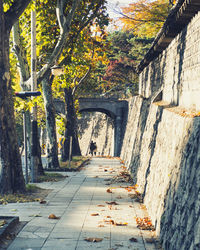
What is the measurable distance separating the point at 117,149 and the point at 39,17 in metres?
23.2

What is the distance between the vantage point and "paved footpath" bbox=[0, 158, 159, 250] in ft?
18.9

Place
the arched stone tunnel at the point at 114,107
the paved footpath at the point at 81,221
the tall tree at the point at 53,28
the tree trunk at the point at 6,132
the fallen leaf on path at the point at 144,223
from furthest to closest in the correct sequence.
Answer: the arched stone tunnel at the point at 114,107, the tall tree at the point at 53,28, the tree trunk at the point at 6,132, the fallen leaf on path at the point at 144,223, the paved footpath at the point at 81,221

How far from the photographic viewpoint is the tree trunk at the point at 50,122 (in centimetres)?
1697

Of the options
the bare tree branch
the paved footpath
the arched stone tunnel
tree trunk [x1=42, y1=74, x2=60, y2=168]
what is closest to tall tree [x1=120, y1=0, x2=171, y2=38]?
tree trunk [x1=42, y1=74, x2=60, y2=168]

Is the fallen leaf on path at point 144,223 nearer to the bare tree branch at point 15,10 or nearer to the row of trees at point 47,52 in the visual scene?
the row of trees at point 47,52

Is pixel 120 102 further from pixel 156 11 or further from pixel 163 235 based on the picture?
pixel 163 235

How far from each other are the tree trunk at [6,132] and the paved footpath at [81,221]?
102 centimetres

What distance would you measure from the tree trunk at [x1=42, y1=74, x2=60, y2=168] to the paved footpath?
6.60 metres

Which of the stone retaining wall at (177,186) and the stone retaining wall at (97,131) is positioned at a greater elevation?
the stone retaining wall at (177,186)

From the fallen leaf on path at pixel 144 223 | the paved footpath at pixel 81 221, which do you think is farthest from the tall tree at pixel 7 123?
the fallen leaf on path at pixel 144 223

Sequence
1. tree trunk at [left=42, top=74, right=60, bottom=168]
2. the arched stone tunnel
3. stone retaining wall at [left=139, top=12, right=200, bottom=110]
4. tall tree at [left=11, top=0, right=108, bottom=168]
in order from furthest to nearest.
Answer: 1. the arched stone tunnel
2. tree trunk at [left=42, top=74, right=60, bottom=168]
3. tall tree at [left=11, top=0, right=108, bottom=168]
4. stone retaining wall at [left=139, top=12, right=200, bottom=110]

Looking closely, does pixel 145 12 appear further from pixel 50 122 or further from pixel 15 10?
pixel 15 10

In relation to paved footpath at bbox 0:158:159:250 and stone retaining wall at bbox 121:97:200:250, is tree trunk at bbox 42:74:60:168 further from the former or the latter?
stone retaining wall at bbox 121:97:200:250

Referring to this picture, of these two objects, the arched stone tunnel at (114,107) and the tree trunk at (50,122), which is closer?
the tree trunk at (50,122)
